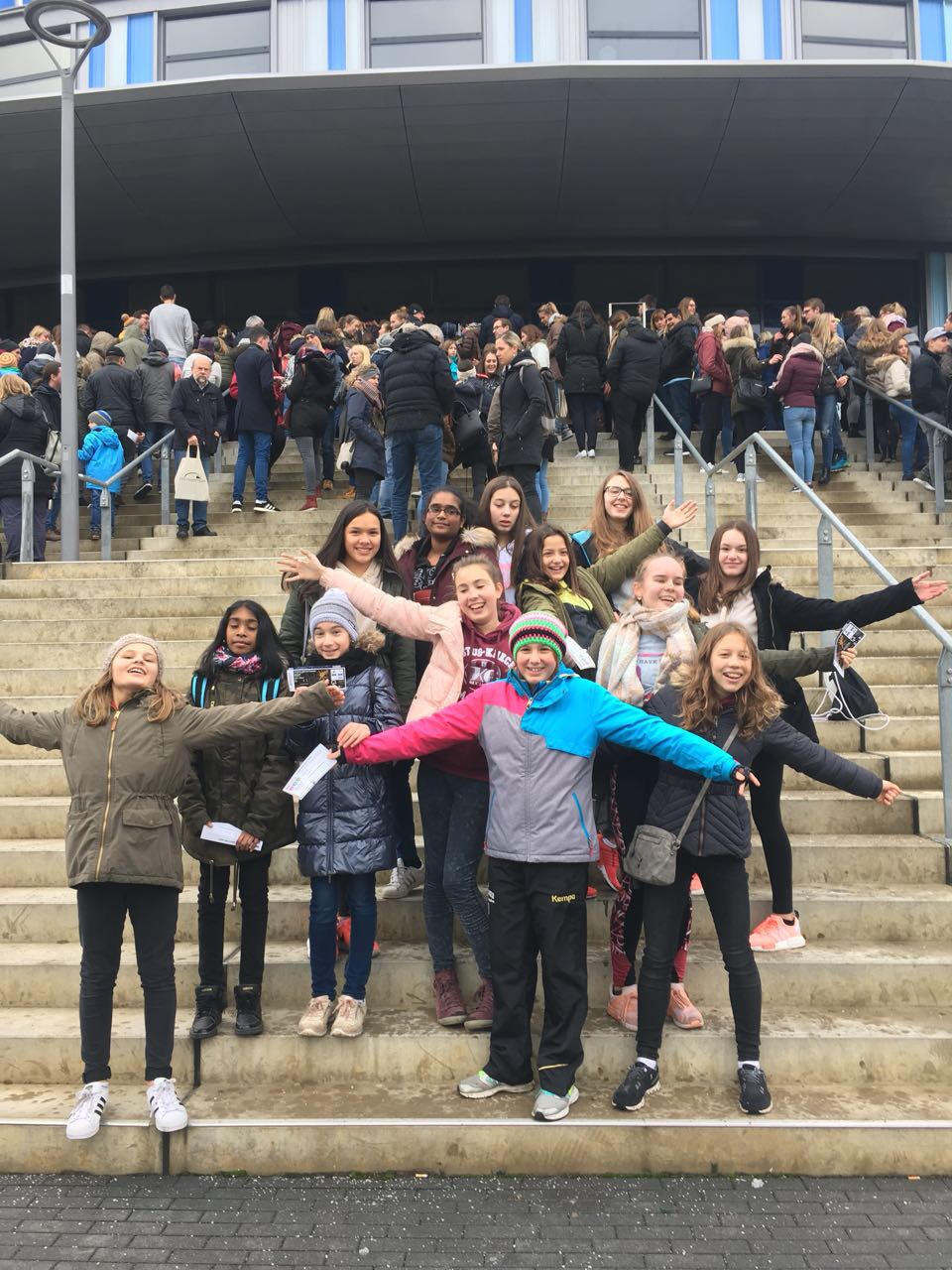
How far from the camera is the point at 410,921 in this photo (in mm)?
4719

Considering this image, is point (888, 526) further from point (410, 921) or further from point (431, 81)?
point (431, 81)

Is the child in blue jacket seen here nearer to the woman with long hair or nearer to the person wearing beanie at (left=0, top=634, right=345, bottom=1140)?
the person wearing beanie at (left=0, top=634, right=345, bottom=1140)

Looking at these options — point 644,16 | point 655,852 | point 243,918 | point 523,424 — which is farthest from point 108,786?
point 644,16

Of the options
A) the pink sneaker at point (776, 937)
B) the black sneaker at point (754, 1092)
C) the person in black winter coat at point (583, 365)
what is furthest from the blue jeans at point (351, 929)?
the person in black winter coat at point (583, 365)

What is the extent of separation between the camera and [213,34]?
57.5 feet

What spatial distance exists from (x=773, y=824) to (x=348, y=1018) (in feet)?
6.23

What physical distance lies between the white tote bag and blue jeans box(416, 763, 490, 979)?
5.71 m

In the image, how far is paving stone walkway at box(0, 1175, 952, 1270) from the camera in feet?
10.4

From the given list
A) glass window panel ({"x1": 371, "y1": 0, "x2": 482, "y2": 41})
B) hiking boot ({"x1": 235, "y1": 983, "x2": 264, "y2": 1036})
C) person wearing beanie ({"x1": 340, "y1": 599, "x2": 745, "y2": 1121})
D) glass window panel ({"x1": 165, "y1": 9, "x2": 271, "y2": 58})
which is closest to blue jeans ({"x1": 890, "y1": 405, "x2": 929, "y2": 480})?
person wearing beanie ({"x1": 340, "y1": 599, "x2": 745, "y2": 1121})

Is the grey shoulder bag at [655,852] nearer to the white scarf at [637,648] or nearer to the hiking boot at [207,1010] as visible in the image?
the white scarf at [637,648]

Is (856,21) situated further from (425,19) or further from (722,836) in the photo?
(722,836)

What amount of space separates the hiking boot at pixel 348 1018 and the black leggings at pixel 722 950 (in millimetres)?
1055

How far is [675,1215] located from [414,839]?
209cm

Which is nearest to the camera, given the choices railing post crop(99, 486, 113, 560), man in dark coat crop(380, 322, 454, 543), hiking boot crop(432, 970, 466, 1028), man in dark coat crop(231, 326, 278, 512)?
hiking boot crop(432, 970, 466, 1028)
